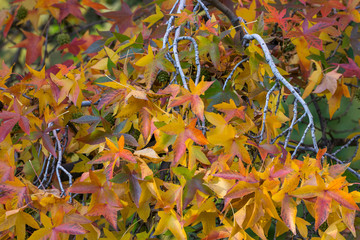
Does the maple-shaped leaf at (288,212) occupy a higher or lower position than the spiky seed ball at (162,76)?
lower

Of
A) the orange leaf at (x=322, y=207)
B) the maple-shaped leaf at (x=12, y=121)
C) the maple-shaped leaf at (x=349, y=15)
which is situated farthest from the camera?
the maple-shaped leaf at (x=349, y=15)

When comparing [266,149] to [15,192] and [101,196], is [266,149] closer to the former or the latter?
[101,196]

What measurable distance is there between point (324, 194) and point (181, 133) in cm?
25

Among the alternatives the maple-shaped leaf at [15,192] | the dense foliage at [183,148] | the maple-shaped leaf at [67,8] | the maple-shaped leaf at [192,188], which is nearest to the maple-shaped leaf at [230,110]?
the dense foliage at [183,148]

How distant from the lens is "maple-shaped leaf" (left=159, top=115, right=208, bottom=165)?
2.21ft

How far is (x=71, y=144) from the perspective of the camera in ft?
3.40

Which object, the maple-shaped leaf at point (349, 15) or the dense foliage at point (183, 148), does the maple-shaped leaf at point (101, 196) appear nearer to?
the dense foliage at point (183, 148)

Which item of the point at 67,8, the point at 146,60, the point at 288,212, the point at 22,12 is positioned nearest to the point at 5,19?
the point at 22,12

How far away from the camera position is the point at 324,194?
0.63 metres

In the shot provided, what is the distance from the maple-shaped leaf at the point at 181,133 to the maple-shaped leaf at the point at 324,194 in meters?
0.18

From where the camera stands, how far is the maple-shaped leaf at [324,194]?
621mm

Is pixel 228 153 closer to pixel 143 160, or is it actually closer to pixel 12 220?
pixel 143 160

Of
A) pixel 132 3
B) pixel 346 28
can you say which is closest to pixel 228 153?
pixel 346 28

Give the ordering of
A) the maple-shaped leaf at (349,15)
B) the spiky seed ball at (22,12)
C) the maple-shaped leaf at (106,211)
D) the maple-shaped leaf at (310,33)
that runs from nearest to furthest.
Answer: the maple-shaped leaf at (106,211) < the maple-shaped leaf at (310,33) < the maple-shaped leaf at (349,15) < the spiky seed ball at (22,12)
